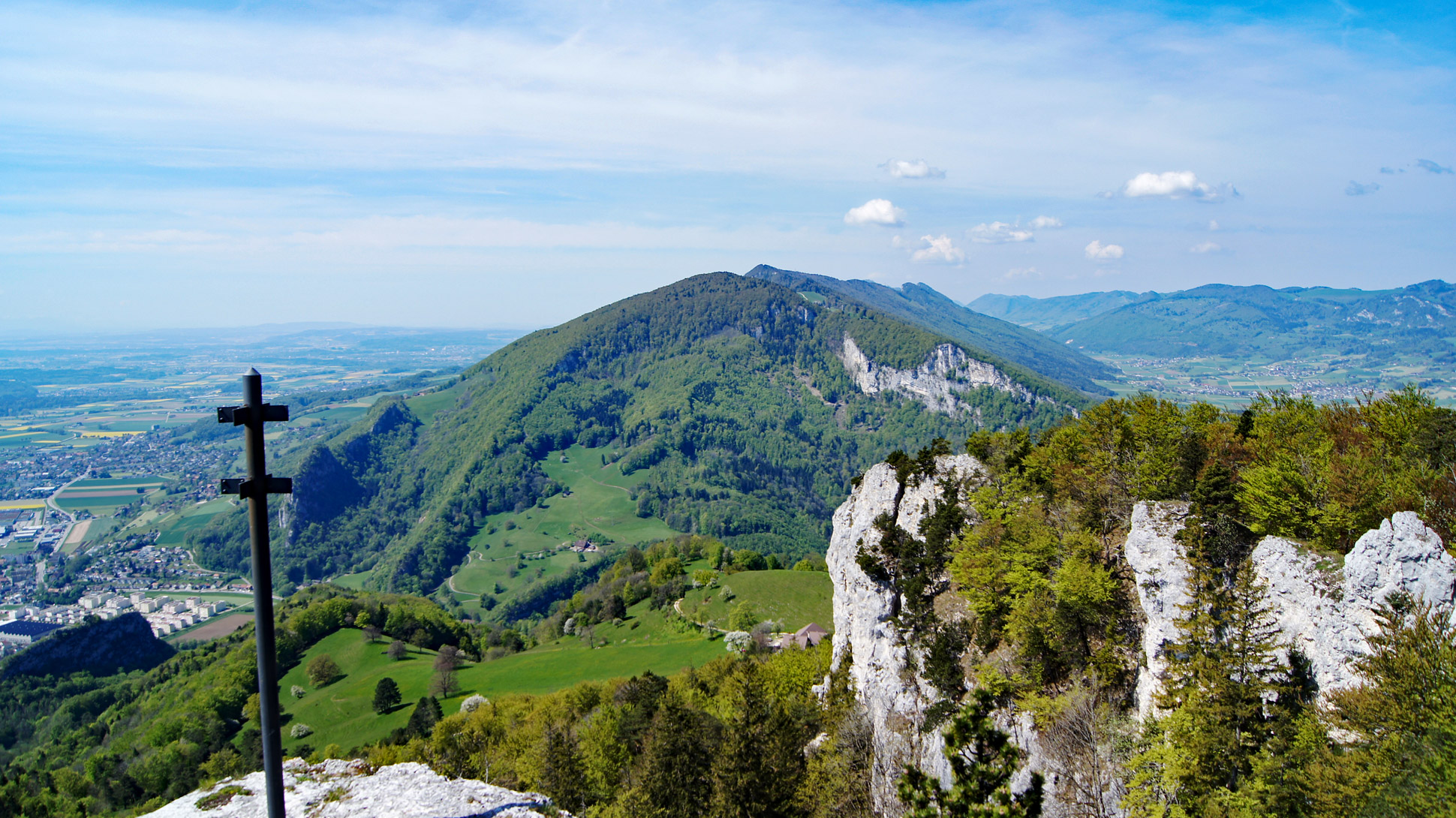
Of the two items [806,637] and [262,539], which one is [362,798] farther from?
[806,637]

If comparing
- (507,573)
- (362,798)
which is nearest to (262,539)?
(362,798)

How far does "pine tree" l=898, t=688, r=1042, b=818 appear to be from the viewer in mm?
16250

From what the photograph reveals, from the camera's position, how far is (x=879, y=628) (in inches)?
1420

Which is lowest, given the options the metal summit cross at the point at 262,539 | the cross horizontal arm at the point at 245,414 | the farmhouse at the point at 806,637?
the farmhouse at the point at 806,637

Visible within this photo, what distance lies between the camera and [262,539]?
889cm

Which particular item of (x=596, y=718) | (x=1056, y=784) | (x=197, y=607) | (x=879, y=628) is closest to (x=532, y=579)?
(x=197, y=607)

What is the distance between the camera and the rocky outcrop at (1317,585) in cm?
1747

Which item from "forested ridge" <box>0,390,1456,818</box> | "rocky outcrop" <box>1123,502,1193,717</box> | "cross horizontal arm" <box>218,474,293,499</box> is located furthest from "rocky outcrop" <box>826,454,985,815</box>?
"cross horizontal arm" <box>218,474,293,499</box>

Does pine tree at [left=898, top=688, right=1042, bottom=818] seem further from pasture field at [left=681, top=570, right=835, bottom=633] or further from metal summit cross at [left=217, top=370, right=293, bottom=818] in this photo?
pasture field at [left=681, top=570, right=835, bottom=633]

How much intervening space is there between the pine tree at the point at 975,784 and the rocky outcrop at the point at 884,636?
10.3 metres

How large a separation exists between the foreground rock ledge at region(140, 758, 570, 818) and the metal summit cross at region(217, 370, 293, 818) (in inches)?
143

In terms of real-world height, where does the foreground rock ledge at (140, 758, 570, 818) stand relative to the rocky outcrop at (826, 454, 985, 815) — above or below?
above

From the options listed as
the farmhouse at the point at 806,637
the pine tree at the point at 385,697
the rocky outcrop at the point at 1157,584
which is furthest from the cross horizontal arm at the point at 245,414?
the pine tree at the point at 385,697

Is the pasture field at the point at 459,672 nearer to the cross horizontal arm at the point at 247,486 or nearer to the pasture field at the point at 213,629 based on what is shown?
the pasture field at the point at 213,629
